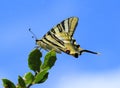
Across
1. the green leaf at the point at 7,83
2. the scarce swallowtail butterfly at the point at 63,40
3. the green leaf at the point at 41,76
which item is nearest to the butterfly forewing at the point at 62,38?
the scarce swallowtail butterfly at the point at 63,40

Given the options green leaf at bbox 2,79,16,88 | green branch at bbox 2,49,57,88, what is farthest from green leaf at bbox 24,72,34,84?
green leaf at bbox 2,79,16,88

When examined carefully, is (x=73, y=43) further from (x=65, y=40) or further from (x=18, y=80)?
(x=18, y=80)

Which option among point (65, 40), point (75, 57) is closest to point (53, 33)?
point (65, 40)

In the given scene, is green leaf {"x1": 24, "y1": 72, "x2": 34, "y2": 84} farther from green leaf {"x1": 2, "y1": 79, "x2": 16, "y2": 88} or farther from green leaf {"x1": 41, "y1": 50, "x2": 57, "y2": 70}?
green leaf {"x1": 2, "y1": 79, "x2": 16, "y2": 88}

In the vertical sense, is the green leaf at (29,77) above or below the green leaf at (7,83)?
above

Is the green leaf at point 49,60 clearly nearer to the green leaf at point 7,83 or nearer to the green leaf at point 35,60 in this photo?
the green leaf at point 35,60
